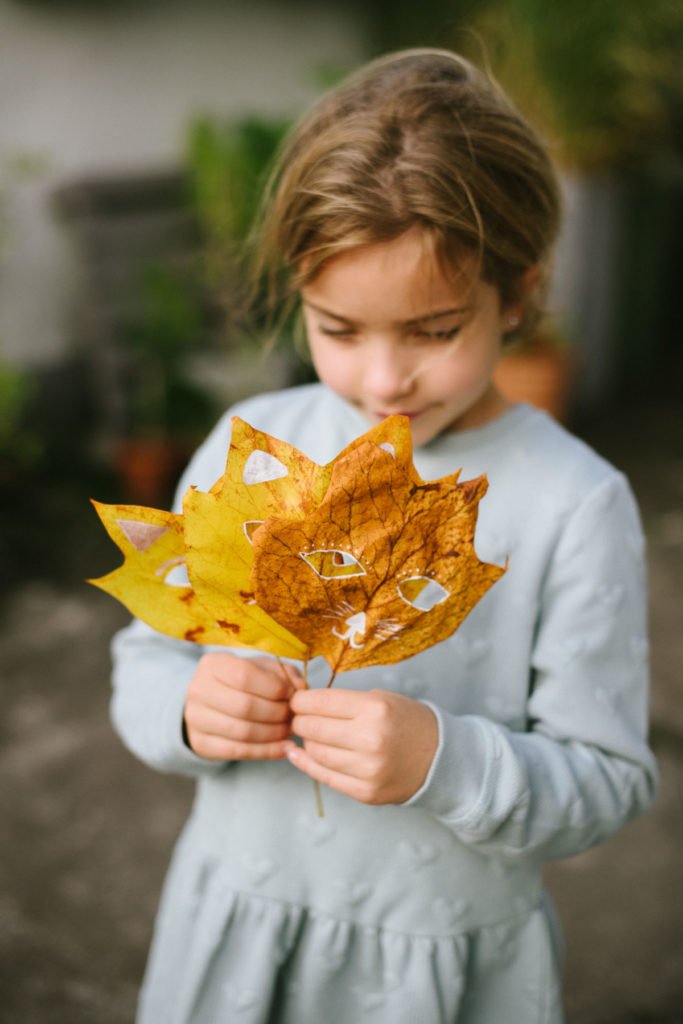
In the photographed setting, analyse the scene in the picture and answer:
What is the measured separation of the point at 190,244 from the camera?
400 cm

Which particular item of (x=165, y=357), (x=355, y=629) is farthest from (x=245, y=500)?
(x=165, y=357)

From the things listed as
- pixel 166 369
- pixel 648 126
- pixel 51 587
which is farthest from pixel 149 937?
pixel 648 126

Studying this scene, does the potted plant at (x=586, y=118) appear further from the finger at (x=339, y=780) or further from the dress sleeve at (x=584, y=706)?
the finger at (x=339, y=780)

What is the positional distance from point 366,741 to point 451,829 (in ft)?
0.65

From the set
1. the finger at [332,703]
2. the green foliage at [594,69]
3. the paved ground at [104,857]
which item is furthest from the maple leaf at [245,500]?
the green foliage at [594,69]

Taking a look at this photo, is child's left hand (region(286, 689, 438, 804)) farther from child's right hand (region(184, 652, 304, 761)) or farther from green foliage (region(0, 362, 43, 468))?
green foliage (region(0, 362, 43, 468))

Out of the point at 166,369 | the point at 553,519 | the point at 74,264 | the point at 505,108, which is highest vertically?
the point at 505,108

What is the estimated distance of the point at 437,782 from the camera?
0.73 m

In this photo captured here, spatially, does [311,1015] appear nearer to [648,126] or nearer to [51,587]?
[51,587]

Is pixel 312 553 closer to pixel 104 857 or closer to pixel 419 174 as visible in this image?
pixel 419 174

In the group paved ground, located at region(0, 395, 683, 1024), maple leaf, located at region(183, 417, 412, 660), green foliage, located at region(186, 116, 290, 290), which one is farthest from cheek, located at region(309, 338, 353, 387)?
green foliage, located at region(186, 116, 290, 290)

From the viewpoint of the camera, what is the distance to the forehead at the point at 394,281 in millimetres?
756

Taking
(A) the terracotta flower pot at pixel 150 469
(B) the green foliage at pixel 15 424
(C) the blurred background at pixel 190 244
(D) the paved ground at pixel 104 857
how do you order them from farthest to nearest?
(A) the terracotta flower pot at pixel 150 469
(C) the blurred background at pixel 190 244
(B) the green foliage at pixel 15 424
(D) the paved ground at pixel 104 857

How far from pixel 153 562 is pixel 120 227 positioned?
3.45 m
